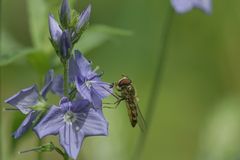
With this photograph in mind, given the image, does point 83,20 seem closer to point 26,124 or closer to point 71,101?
point 71,101

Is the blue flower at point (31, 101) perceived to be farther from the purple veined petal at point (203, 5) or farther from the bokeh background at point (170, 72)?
the bokeh background at point (170, 72)

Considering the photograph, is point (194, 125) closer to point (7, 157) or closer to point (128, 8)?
point (128, 8)

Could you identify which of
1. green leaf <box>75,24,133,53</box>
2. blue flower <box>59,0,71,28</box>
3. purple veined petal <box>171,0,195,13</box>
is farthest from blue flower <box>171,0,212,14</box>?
blue flower <box>59,0,71,28</box>

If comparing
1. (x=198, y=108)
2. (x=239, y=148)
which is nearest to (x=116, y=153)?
(x=239, y=148)

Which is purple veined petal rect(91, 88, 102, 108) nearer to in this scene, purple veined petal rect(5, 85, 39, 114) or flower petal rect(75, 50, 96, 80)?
flower petal rect(75, 50, 96, 80)

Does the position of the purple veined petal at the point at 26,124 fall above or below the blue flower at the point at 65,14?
below

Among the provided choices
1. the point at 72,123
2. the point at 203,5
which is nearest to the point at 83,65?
the point at 72,123

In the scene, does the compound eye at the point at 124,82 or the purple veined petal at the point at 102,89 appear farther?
the compound eye at the point at 124,82

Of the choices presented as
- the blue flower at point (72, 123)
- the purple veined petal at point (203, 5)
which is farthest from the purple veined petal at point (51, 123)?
the purple veined petal at point (203, 5)
